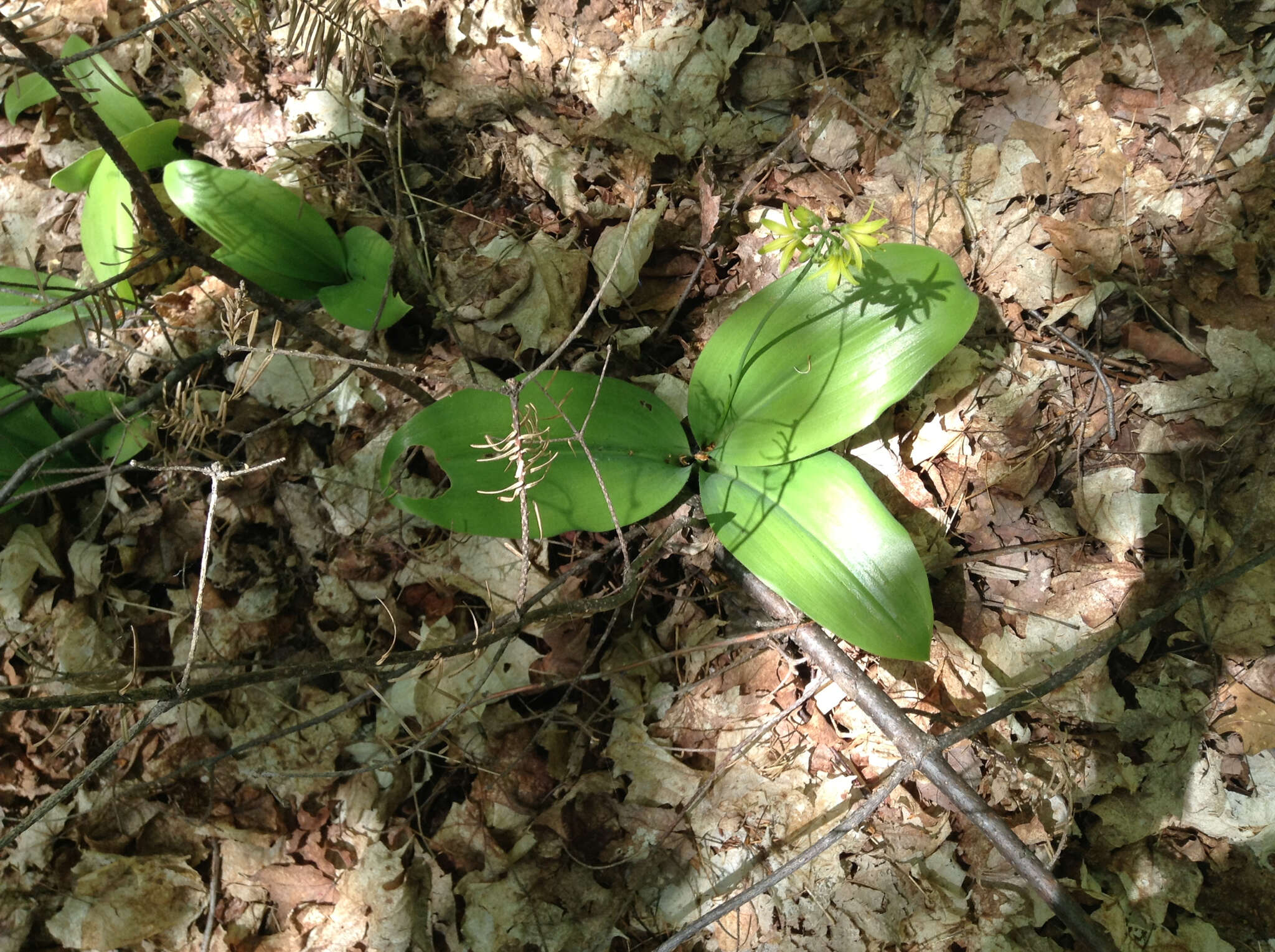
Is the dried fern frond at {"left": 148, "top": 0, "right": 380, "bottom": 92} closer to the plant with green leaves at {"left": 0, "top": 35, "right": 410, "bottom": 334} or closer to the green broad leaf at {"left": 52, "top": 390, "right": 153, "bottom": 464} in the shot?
the plant with green leaves at {"left": 0, "top": 35, "right": 410, "bottom": 334}

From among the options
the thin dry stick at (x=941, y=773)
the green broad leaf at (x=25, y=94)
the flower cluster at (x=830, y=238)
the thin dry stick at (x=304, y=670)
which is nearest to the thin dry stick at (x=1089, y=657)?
the thin dry stick at (x=941, y=773)

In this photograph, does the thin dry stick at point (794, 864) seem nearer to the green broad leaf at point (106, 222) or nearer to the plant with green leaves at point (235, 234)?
the plant with green leaves at point (235, 234)

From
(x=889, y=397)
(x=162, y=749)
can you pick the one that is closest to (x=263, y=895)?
(x=162, y=749)

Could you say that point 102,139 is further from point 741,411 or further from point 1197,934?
point 1197,934

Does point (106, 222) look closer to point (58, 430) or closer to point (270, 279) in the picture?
point (270, 279)

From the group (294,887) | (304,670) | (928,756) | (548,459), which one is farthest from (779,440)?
(294,887)

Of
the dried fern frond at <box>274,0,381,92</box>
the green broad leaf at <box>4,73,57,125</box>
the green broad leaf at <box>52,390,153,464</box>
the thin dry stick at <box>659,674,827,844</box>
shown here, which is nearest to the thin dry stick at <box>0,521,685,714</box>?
the thin dry stick at <box>659,674,827,844</box>

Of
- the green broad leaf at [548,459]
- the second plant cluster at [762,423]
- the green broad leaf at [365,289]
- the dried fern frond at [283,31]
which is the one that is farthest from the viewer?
the green broad leaf at [365,289]
